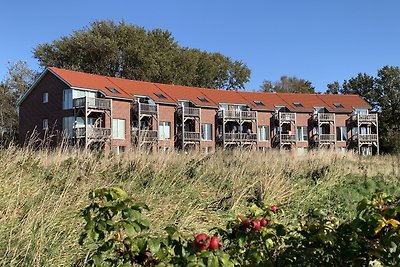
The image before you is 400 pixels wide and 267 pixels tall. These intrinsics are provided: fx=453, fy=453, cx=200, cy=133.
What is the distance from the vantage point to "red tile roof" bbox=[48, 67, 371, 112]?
3991 cm

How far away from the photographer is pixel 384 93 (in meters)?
66.6

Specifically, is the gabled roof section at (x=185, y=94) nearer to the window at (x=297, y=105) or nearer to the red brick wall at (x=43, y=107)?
the red brick wall at (x=43, y=107)

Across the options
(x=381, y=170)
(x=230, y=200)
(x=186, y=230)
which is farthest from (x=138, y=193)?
(x=381, y=170)

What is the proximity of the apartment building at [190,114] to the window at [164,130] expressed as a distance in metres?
0.10

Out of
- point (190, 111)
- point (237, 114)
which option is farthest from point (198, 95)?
point (237, 114)

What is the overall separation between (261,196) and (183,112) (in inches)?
1401

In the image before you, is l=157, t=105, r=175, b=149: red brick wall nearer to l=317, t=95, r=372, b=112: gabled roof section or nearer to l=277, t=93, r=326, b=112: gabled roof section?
l=277, t=93, r=326, b=112: gabled roof section

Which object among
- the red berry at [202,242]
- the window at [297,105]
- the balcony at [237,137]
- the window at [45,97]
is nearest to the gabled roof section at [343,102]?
the window at [297,105]

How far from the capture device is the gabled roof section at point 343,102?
54750mm

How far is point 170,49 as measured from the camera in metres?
57.1

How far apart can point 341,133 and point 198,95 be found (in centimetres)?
1867

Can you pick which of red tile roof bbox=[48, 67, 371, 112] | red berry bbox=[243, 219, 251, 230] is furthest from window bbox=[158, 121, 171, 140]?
red berry bbox=[243, 219, 251, 230]

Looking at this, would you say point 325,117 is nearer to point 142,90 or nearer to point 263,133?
point 263,133

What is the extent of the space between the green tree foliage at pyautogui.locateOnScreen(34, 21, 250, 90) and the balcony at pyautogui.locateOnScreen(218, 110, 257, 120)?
10848 millimetres
